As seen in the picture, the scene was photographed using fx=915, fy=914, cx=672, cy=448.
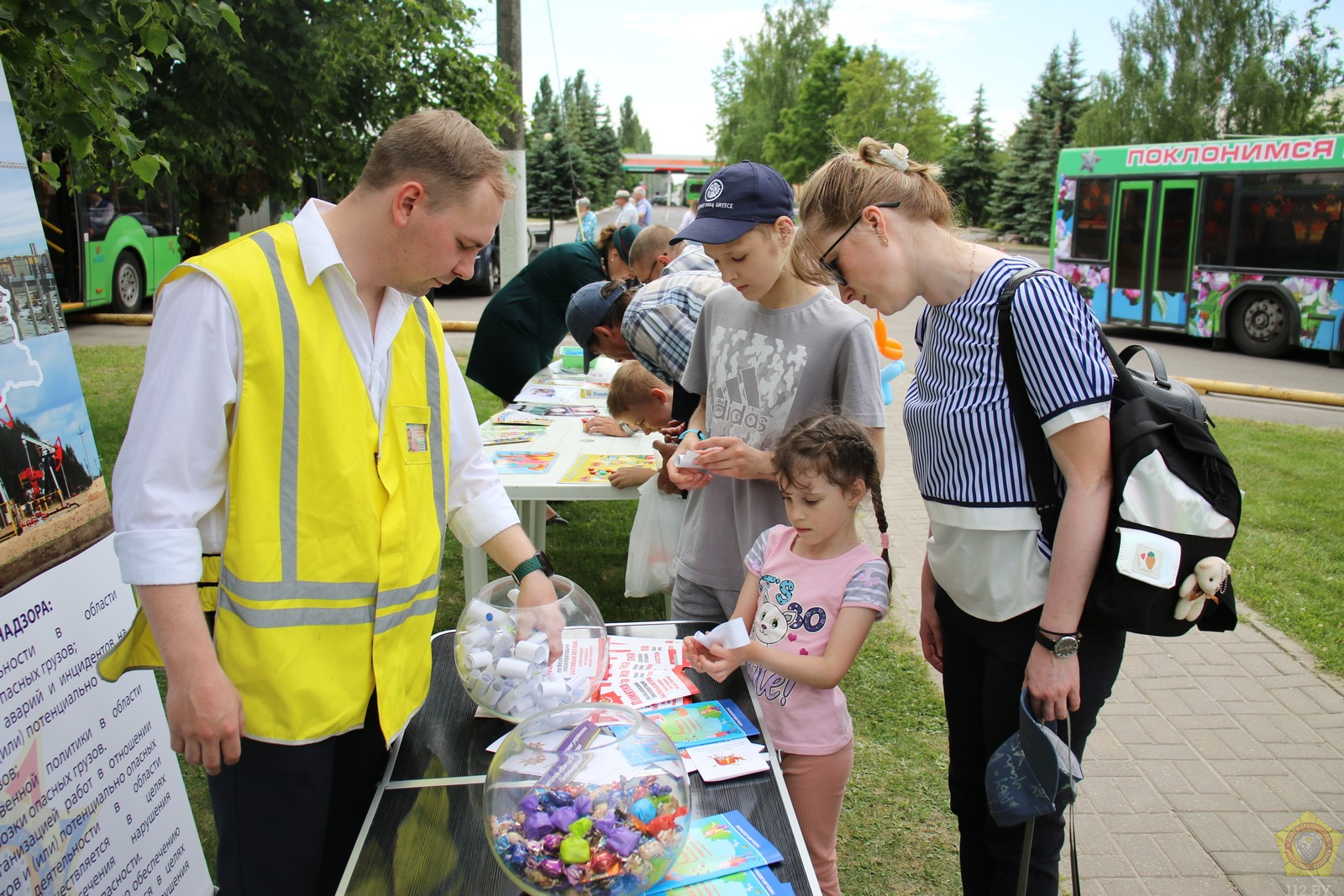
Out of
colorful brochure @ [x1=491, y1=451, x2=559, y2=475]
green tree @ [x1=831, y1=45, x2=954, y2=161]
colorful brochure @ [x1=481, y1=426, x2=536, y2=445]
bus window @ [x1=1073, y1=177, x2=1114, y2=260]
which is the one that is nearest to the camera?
colorful brochure @ [x1=491, y1=451, x2=559, y2=475]

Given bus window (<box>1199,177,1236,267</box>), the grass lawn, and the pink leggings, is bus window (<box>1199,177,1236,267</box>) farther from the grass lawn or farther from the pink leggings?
the pink leggings

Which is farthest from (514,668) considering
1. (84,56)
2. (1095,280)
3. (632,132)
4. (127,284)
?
(632,132)

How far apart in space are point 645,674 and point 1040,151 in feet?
112

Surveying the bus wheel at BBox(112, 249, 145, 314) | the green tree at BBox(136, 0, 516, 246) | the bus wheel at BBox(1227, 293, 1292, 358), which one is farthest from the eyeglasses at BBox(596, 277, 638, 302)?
the bus wheel at BBox(112, 249, 145, 314)

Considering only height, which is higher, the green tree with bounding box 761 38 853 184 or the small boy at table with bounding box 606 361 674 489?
the green tree with bounding box 761 38 853 184

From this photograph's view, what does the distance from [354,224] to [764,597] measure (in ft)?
3.88

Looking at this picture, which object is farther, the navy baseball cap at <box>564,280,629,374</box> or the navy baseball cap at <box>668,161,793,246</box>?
the navy baseball cap at <box>564,280,629,374</box>

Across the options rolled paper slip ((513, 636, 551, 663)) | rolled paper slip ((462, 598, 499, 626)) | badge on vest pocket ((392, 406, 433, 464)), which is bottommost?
rolled paper slip ((513, 636, 551, 663))

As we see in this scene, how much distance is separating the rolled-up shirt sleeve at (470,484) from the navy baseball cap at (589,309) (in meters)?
1.86

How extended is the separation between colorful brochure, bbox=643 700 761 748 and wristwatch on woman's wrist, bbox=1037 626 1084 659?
1.83 ft

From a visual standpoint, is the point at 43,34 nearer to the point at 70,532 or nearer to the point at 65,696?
the point at 70,532

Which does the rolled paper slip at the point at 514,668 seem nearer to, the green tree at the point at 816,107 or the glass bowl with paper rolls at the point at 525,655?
the glass bowl with paper rolls at the point at 525,655

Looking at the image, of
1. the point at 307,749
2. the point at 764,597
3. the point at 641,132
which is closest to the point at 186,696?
the point at 307,749

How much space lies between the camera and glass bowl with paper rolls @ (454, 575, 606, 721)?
169cm
